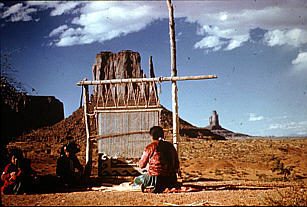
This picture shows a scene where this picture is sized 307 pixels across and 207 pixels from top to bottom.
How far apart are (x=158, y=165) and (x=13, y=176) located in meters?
3.45

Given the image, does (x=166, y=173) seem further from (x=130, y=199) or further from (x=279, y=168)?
(x=279, y=168)

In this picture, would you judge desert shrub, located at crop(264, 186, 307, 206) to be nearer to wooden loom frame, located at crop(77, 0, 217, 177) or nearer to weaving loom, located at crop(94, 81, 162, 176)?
wooden loom frame, located at crop(77, 0, 217, 177)

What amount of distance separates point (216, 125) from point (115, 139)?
3798 inches

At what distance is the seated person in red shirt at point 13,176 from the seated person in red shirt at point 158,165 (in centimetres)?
279

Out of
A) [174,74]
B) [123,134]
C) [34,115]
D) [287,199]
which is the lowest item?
[287,199]

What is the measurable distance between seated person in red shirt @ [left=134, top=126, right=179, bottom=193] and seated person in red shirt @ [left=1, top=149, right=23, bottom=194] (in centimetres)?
279

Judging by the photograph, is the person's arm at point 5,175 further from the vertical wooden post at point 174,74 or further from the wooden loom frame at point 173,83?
the vertical wooden post at point 174,74

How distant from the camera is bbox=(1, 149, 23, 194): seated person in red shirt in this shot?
644 centimetres

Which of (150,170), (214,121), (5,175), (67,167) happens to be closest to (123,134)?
(67,167)

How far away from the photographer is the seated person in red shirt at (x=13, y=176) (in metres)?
6.44

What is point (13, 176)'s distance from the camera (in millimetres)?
6512

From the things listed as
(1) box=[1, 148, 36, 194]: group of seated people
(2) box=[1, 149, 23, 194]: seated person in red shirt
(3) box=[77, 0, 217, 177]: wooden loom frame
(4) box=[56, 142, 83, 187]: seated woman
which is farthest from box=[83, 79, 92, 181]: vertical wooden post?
(2) box=[1, 149, 23, 194]: seated person in red shirt

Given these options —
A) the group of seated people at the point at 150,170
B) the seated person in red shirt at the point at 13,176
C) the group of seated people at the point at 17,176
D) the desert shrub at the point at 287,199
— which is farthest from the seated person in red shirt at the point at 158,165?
the seated person in red shirt at the point at 13,176

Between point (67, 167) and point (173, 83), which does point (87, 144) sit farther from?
point (173, 83)
